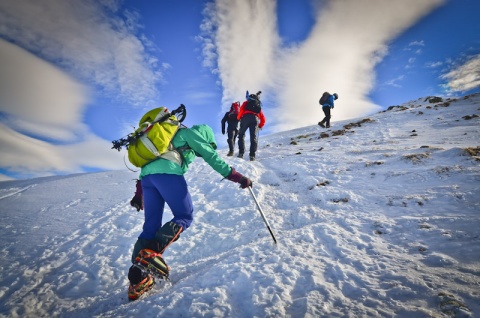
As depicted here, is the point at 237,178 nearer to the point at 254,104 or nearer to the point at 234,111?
the point at 254,104

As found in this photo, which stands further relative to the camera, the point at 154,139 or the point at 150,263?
the point at 154,139

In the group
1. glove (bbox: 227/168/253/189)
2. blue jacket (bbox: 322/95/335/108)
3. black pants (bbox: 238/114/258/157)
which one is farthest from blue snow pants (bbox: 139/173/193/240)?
blue jacket (bbox: 322/95/335/108)

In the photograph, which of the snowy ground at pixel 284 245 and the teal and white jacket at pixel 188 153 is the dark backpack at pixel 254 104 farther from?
the teal and white jacket at pixel 188 153

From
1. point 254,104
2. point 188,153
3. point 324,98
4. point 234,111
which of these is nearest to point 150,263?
point 188,153

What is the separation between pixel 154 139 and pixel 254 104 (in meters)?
7.00

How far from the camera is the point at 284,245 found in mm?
3686

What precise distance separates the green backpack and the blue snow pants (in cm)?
28

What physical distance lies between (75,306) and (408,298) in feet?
13.7

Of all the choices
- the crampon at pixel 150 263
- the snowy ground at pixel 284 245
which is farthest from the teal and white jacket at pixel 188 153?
the snowy ground at pixel 284 245

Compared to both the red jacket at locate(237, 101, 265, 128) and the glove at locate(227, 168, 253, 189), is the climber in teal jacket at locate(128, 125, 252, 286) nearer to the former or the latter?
the glove at locate(227, 168, 253, 189)

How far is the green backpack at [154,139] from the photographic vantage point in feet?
10.5

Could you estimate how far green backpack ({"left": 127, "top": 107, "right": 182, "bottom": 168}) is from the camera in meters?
3.19

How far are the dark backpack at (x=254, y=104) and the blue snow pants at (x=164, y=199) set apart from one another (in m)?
6.89

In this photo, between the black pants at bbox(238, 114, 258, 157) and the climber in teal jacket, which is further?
the black pants at bbox(238, 114, 258, 157)
